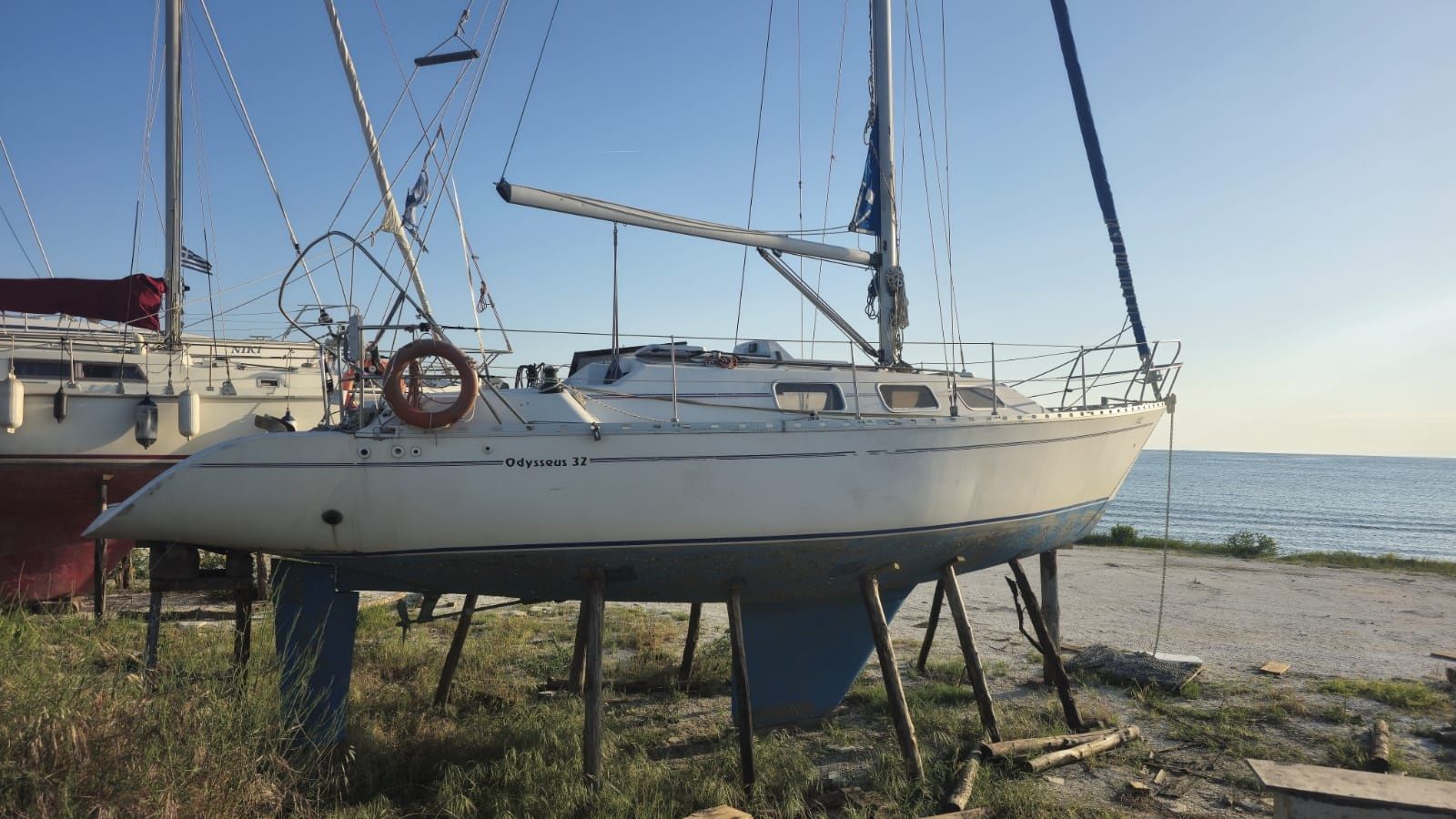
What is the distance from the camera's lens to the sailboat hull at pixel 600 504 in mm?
6305

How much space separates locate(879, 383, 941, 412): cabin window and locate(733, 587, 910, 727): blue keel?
6.60 feet

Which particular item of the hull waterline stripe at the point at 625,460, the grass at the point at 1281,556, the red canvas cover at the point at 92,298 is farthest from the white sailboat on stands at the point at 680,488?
the grass at the point at 1281,556

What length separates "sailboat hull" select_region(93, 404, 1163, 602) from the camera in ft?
20.7

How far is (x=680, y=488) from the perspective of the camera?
673 cm

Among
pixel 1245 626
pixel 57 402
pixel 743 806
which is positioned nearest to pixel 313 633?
pixel 743 806

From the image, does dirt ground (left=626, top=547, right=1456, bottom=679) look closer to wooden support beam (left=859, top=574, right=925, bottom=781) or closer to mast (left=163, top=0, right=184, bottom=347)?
wooden support beam (left=859, top=574, right=925, bottom=781)

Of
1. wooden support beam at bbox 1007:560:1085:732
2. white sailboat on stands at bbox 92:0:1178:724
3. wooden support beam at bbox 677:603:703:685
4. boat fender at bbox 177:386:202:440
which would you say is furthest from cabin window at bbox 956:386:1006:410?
boat fender at bbox 177:386:202:440

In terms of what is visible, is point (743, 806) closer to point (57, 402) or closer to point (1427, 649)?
point (1427, 649)

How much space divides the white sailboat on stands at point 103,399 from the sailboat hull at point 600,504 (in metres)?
7.20

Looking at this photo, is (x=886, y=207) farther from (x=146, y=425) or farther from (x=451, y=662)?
(x=146, y=425)

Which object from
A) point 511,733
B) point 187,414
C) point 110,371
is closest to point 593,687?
point 511,733

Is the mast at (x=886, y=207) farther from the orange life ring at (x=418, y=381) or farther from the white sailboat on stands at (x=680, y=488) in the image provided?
the orange life ring at (x=418, y=381)

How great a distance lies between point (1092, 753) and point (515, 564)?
5.36m

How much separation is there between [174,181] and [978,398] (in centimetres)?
1439
